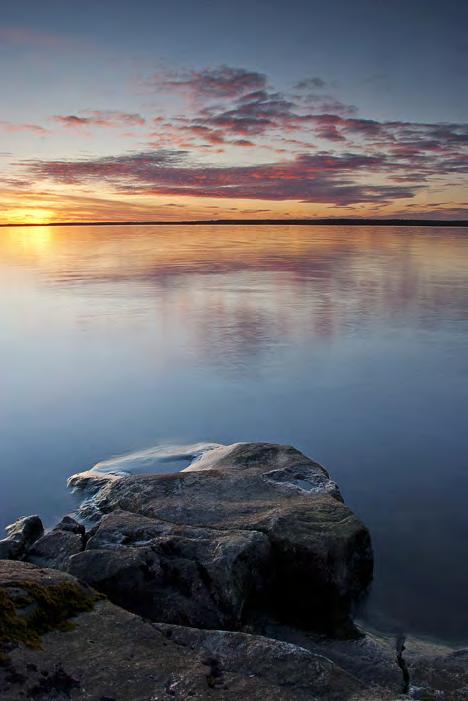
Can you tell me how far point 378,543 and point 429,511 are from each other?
102cm

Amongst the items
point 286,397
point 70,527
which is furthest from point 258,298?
point 70,527

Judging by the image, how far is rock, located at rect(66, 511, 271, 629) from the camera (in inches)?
151

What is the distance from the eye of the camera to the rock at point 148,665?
264 cm

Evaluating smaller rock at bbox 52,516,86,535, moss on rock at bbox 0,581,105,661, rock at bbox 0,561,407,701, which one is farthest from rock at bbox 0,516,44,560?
moss on rock at bbox 0,581,105,661

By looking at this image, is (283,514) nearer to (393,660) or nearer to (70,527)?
(393,660)

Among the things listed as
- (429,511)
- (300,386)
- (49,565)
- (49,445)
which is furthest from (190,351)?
(49,565)

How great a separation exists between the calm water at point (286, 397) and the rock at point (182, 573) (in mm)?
1280

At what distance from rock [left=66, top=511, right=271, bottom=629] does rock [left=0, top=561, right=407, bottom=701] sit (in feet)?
1.56

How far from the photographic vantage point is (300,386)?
1057 centimetres

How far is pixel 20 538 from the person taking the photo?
198 inches

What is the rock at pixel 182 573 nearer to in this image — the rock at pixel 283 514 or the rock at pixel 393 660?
the rock at pixel 283 514

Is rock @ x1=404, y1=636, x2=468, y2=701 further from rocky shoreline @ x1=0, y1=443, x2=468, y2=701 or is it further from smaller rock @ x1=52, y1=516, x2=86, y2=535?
smaller rock @ x1=52, y1=516, x2=86, y2=535

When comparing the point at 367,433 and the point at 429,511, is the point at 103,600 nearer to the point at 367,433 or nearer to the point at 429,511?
the point at 429,511

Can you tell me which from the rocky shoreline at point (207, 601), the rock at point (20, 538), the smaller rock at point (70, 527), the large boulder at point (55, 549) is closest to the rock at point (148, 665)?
the rocky shoreline at point (207, 601)
